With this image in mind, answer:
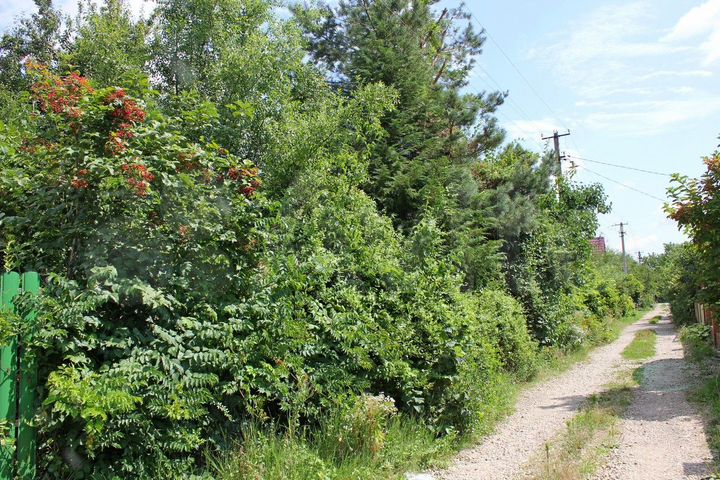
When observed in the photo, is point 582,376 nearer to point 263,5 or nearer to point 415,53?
point 415,53

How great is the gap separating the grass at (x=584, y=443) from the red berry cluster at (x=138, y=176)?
4760mm

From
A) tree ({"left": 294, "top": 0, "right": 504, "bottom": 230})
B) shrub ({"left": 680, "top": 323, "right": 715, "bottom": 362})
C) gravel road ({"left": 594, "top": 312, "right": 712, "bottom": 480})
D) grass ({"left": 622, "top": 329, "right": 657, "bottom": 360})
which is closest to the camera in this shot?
gravel road ({"left": 594, "top": 312, "right": 712, "bottom": 480})

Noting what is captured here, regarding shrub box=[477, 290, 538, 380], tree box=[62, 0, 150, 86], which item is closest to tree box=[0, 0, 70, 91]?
tree box=[62, 0, 150, 86]

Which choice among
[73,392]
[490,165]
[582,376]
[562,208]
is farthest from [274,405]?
[562,208]

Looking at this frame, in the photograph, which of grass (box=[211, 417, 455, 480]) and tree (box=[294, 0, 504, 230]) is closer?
grass (box=[211, 417, 455, 480])

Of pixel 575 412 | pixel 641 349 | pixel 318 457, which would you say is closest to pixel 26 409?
pixel 318 457

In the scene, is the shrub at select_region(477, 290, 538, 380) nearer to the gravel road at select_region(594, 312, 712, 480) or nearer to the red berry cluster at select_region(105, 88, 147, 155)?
the gravel road at select_region(594, 312, 712, 480)

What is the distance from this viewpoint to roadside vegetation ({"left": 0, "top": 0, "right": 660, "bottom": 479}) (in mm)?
4215

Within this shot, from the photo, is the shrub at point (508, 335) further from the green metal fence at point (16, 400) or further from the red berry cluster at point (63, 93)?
the green metal fence at point (16, 400)

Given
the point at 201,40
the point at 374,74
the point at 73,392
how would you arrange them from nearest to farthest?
1. the point at 73,392
2. the point at 201,40
3. the point at 374,74

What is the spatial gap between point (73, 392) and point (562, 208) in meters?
22.2

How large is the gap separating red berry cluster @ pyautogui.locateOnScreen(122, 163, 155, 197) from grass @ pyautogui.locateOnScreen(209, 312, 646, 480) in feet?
7.76

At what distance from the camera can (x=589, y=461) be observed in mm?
6410

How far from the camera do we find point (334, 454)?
568 cm
